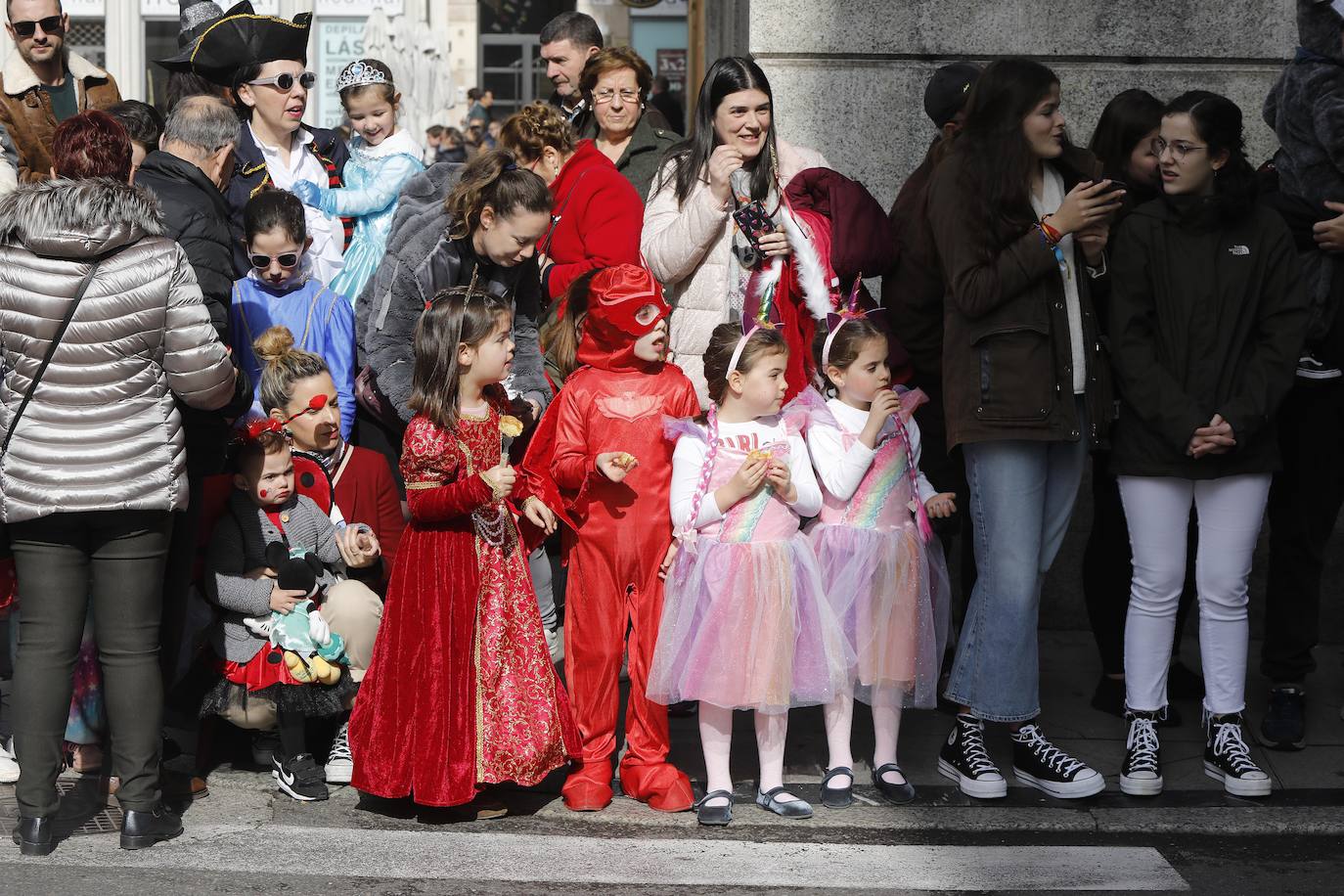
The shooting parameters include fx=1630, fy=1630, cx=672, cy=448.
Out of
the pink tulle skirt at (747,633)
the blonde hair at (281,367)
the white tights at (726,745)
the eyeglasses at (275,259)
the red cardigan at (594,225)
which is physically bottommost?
the white tights at (726,745)

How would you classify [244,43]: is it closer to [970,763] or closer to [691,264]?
[691,264]

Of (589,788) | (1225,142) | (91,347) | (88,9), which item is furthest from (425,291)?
(88,9)

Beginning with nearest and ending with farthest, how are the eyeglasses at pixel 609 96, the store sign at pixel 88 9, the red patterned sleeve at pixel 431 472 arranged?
the red patterned sleeve at pixel 431 472 → the eyeglasses at pixel 609 96 → the store sign at pixel 88 9

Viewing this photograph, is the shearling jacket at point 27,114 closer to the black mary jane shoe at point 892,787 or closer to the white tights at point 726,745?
the white tights at point 726,745

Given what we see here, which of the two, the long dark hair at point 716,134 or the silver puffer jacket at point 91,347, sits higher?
the long dark hair at point 716,134

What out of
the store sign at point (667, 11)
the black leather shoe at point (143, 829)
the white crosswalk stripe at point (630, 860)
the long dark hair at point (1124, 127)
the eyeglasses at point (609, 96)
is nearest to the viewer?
the white crosswalk stripe at point (630, 860)

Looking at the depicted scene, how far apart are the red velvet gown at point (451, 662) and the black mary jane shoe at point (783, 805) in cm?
65

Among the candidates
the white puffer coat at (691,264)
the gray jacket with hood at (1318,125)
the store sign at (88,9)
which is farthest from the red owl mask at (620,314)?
the store sign at (88,9)

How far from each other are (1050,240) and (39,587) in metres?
3.14

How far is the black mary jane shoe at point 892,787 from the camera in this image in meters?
5.20

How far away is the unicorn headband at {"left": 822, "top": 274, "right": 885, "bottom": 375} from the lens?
5230 millimetres

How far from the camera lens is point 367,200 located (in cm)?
696

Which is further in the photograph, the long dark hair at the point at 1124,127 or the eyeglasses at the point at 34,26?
the eyeglasses at the point at 34,26

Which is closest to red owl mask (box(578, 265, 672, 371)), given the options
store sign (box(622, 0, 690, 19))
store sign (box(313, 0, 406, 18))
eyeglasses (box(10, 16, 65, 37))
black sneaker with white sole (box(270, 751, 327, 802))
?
black sneaker with white sole (box(270, 751, 327, 802))
